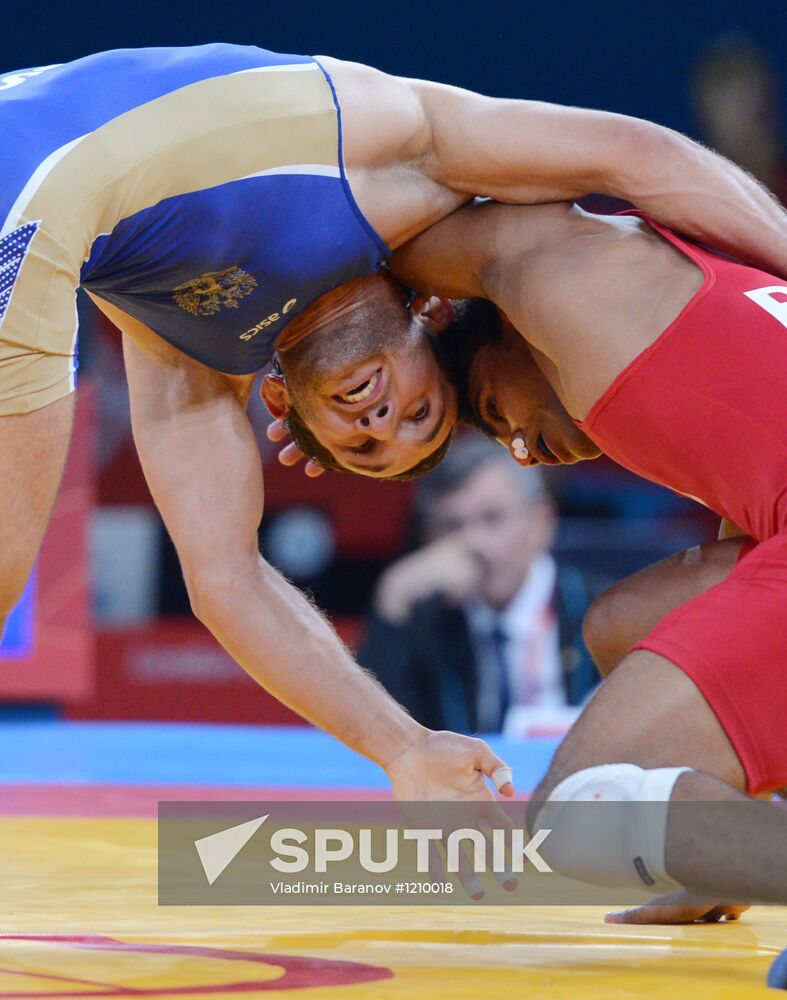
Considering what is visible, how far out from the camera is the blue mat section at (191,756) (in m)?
4.52

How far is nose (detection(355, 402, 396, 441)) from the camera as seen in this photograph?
267 centimetres

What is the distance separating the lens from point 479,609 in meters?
5.68

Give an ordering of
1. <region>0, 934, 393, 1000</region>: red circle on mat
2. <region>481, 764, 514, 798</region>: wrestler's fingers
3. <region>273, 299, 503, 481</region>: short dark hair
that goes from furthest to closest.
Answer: <region>273, 299, 503, 481</region>: short dark hair → <region>481, 764, 514, 798</region>: wrestler's fingers → <region>0, 934, 393, 1000</region>: red circle on mat

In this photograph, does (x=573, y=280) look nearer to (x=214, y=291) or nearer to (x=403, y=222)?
(x=403, y=222)

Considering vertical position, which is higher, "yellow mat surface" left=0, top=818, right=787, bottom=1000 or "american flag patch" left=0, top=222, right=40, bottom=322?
"american flag patch" left=0, top=222, right=40, bottom=322

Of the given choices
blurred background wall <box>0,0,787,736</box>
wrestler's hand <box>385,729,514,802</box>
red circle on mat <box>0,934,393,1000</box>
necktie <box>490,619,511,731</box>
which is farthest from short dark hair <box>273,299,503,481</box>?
blurred background wall <box>0,0,787,736</box>

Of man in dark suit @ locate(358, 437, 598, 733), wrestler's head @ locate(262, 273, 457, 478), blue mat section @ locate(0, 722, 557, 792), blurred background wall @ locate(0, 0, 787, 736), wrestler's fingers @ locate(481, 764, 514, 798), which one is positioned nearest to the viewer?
wrestler's fingers @ locate(481, 764, 514, 798)

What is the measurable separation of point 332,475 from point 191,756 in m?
3.29

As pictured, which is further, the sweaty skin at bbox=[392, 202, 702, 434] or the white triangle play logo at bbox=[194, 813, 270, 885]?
the white triangle play logo at bbox=[194, 813, 270, 885]

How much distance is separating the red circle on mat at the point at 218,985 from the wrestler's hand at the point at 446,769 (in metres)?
0.53

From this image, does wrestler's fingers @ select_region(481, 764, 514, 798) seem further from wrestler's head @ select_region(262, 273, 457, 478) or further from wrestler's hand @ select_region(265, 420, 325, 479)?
wrestler's hand @ select_region(265, 420, 325, 479)

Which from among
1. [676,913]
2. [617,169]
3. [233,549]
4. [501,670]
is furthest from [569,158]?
[501,670]

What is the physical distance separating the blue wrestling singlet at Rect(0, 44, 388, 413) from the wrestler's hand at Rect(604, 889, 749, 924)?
1.17 metres

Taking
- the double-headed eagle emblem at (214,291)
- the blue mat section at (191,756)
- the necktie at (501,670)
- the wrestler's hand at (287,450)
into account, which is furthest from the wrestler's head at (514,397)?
the necktie at (501,670)
